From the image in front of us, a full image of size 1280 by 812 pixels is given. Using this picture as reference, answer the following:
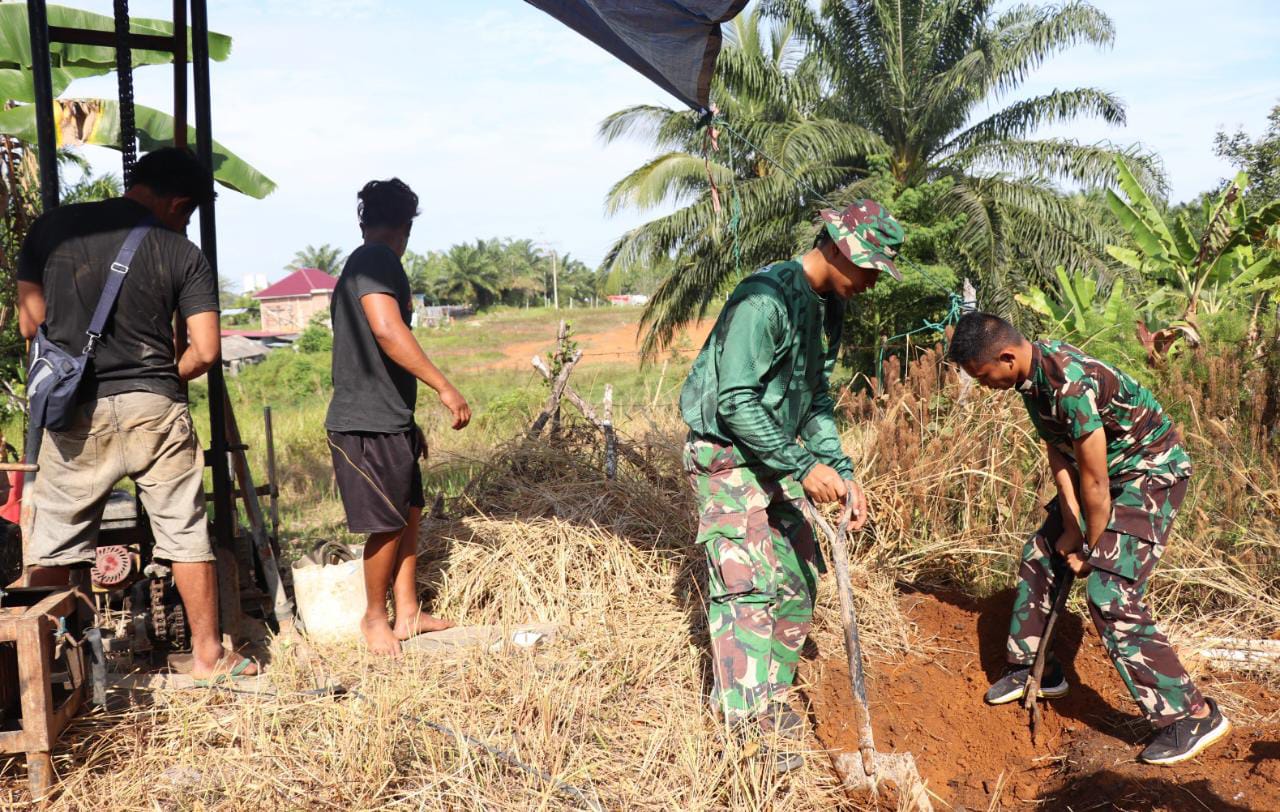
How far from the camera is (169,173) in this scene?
360 cm

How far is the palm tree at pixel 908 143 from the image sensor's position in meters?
15.4

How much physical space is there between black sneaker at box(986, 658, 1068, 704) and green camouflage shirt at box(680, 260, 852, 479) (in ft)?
3.72

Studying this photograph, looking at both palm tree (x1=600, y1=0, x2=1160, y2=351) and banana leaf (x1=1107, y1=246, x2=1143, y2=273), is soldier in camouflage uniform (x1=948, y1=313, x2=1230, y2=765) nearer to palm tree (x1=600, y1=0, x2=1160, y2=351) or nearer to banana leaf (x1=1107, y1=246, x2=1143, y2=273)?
banana leaf (x1=1107, y1=246, x2=1143, y2=273)

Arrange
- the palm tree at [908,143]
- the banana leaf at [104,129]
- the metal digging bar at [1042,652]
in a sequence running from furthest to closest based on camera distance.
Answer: the palm tree at [908,143] → the banana leaf at [104,129] → the metal digging bar at [1042,652]

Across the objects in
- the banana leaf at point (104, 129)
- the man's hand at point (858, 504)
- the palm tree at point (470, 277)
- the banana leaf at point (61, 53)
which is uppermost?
the palm tree at point (470, 277)

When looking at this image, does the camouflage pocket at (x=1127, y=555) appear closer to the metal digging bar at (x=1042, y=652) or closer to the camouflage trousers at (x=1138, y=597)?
the camouflage trousers at (x=1138, y=597)

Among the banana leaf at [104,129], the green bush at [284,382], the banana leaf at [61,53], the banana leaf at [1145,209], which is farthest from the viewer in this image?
the green bush at [284,382]

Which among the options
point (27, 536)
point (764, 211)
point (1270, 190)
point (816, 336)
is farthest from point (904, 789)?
point (1270, 190)

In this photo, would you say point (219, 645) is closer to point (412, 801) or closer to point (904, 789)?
point (412, 801)

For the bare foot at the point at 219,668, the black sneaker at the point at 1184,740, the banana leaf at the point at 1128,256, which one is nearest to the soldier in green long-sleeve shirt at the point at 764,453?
the black sneaker at the point at 1184,740

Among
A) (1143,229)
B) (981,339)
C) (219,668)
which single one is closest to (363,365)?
(219,668)

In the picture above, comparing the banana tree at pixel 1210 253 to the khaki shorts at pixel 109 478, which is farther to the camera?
the banana tree at pixel 1210 253

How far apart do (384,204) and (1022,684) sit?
10.7 ft

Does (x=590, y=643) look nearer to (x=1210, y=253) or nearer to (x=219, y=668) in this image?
(x=219, y=668)
